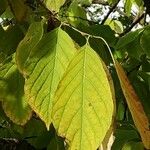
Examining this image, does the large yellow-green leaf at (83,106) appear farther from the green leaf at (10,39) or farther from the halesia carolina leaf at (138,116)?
the green leaf at (10,39)

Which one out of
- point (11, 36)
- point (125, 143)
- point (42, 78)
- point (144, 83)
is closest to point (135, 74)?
point (144, 83)

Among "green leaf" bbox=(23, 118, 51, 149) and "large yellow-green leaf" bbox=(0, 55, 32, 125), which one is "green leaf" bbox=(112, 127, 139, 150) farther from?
"large yellow-green leaf" bbox=(0, 55, 32, 125)

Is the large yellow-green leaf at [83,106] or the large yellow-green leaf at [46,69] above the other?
the large yellow-green leaf at [46,69]

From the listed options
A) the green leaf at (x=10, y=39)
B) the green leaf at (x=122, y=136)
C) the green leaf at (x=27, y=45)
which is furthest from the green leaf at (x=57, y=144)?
the green leaf at (x=27, y=45)

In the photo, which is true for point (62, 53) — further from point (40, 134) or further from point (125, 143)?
point (40, 134)

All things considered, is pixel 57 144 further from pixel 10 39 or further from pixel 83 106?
pixel 83 106

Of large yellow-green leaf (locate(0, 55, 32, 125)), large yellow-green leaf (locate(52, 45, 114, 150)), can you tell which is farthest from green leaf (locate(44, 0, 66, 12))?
large yellow-green leaf (locate(52, 45, 114, 150))

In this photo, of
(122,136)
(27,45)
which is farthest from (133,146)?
(27,45)
